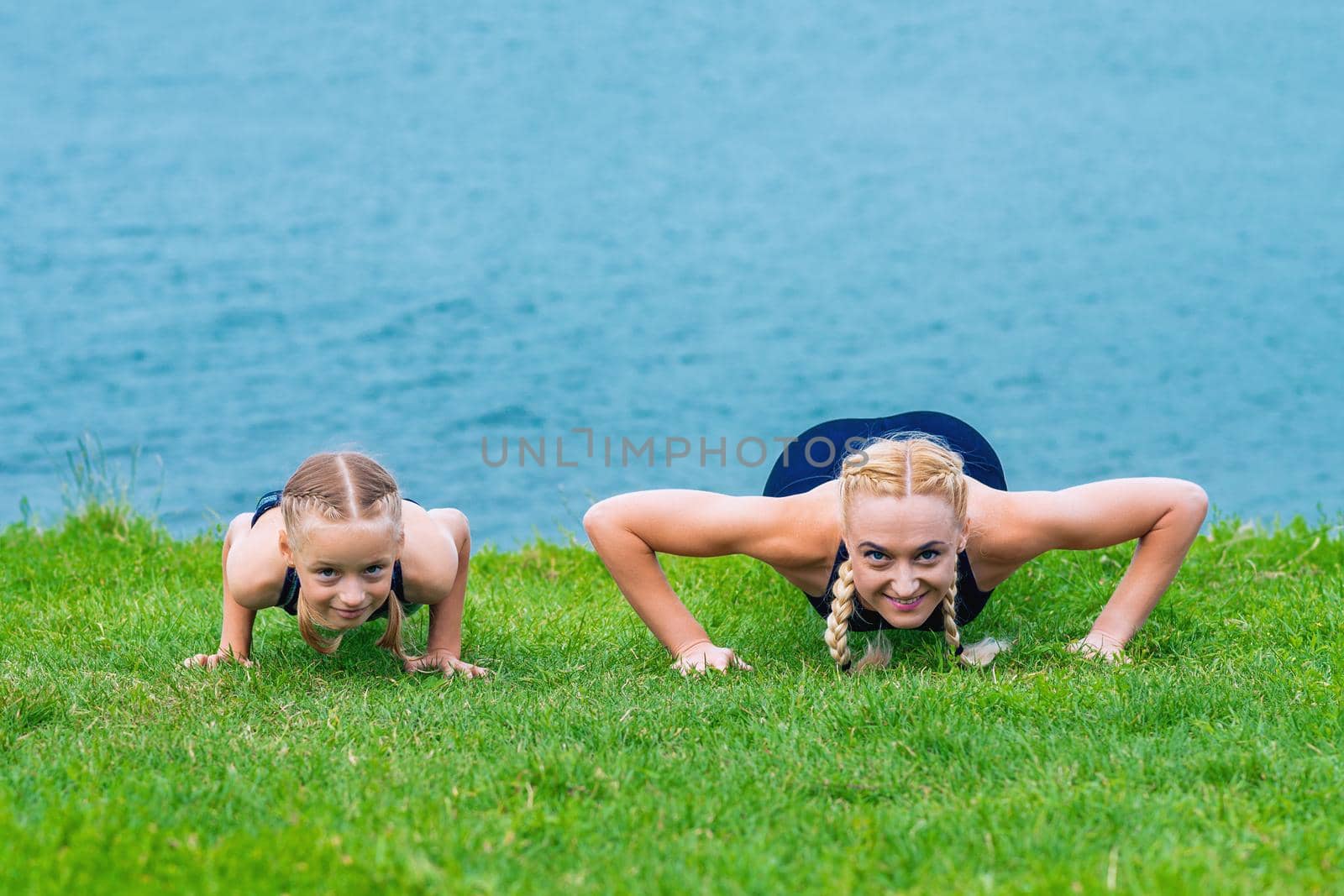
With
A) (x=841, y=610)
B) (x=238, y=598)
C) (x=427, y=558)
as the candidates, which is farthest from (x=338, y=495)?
(x=841, y=610)

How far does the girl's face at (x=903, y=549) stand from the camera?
4.12 m

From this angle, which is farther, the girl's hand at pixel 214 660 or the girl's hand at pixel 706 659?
the girl's hand at pixel 214 660

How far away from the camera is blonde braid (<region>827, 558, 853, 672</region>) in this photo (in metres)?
4.32

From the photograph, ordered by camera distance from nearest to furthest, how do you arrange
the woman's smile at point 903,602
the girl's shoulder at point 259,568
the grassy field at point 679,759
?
1. the grassy field at point 679,759
2. the woman's smile at point 903,602
3. the girl's shoulder at point 259,568

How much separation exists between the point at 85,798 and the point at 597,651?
81.4 inches

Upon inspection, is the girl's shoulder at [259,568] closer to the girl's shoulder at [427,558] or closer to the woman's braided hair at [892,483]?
the girl's shoulder at [427,558]

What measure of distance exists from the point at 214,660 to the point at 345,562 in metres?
0.85

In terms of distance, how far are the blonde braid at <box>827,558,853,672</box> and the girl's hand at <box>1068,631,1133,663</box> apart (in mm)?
883

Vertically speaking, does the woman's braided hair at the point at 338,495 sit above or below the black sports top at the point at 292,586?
above

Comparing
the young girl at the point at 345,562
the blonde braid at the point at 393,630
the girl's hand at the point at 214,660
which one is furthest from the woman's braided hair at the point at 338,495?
the girl's hand at the point at 214,660

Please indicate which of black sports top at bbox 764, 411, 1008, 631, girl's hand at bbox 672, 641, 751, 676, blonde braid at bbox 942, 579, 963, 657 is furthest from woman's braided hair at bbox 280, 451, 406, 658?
blonde braid at bbox 942, 579, 963, 657

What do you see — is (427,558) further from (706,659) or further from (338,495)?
(706,659)

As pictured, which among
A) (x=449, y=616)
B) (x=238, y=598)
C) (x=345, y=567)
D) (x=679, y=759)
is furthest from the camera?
(x=449, y=616)

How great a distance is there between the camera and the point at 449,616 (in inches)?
189
